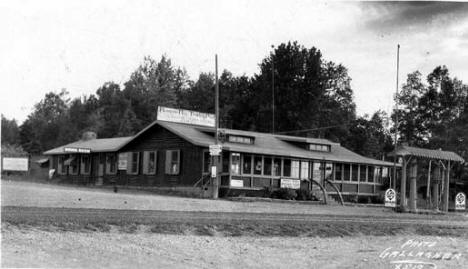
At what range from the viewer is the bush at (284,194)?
106 ft

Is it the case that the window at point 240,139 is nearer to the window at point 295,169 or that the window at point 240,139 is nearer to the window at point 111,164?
the window at point 295,169

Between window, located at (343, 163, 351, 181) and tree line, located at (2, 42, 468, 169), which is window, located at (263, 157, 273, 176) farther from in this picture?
tree line, located at (2, 42, 468, 169)

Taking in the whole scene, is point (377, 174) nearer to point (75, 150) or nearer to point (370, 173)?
point (370, 173)

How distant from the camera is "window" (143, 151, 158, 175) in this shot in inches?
1469

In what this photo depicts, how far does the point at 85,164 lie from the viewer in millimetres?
44500

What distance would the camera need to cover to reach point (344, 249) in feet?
43.3

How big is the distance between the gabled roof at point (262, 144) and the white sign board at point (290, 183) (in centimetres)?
137

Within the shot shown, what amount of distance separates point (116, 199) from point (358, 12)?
13.2m

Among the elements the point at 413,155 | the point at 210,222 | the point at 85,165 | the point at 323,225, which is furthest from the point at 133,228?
the point at 85,165

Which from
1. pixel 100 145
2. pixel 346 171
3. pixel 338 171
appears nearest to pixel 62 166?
pixel 100 145

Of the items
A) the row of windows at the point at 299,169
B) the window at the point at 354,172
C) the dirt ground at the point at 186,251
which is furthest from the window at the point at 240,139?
the dirt ground at the point at 186,251

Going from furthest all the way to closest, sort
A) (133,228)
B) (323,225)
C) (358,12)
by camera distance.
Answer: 1. (323,225)
2. (133,228)
3. (358,12)

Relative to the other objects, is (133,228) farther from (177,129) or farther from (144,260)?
(177,129)

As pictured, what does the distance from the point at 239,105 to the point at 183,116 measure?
31.3 meters
